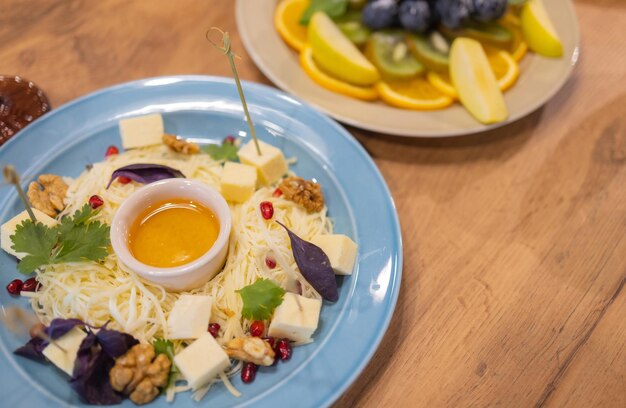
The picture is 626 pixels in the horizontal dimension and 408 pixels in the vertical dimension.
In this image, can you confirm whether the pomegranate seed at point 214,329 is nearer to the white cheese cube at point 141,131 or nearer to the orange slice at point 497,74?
the white cheese cube at point 141,131

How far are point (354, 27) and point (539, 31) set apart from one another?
4.27 ft

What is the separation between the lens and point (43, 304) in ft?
8.04

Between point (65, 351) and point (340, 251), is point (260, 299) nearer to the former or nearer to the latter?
point (340, 251)

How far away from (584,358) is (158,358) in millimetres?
2032

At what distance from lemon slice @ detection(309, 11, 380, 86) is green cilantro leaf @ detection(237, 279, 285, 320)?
165 centimetres

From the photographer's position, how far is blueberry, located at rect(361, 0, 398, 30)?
358cm

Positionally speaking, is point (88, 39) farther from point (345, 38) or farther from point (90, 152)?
point (345, 38)

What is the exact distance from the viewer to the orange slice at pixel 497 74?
3403mm

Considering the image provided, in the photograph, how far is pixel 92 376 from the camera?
7.00 feet

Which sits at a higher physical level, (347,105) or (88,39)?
(88,39)

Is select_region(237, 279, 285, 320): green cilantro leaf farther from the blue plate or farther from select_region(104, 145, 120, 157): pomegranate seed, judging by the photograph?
select_region(104, 145, 120, 157): pomegranate seed

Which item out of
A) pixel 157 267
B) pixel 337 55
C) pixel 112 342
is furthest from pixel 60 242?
pixel 337 55

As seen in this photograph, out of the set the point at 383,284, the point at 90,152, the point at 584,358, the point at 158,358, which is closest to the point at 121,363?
the point at 158,358

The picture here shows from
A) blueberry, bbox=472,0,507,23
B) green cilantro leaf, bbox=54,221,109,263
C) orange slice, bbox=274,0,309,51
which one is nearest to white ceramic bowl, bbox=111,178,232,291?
green cilantro leaf, bbox=54,221,109,263
